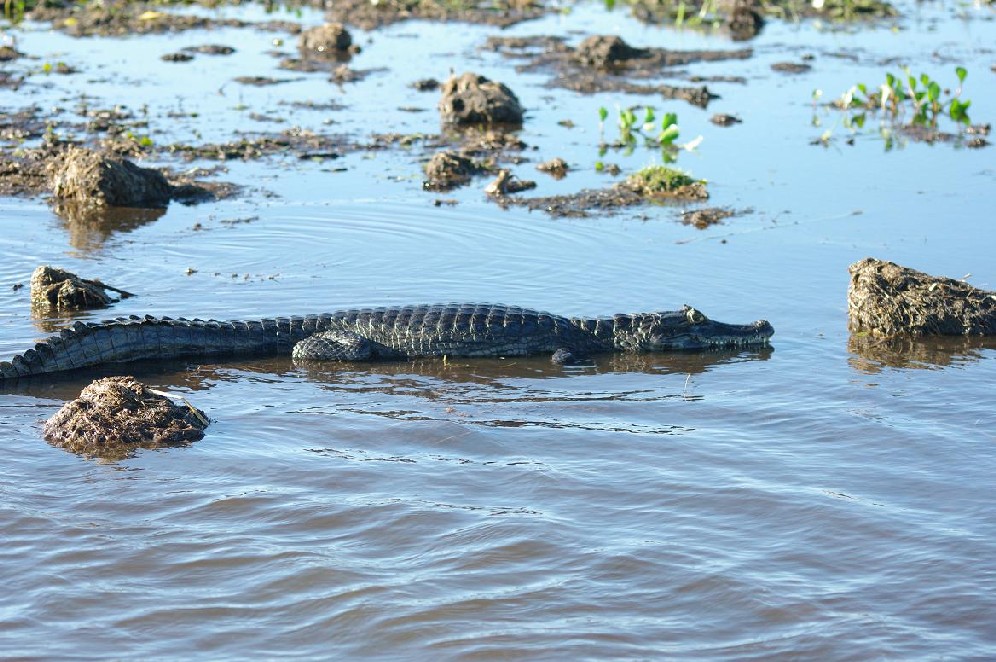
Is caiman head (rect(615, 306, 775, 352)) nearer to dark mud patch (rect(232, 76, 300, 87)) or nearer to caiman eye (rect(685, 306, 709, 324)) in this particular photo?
caiman eye (rect(685, 306, 709, 324))

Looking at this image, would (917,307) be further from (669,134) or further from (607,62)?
(607,62)

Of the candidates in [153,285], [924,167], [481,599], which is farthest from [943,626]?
[924,167]

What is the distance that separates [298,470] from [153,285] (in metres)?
3.63

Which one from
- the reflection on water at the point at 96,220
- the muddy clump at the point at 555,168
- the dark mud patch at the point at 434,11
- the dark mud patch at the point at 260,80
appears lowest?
the reflection on water at the point at 96,220

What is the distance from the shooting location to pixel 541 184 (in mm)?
12656

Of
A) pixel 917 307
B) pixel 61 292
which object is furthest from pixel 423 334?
pixel 917 307

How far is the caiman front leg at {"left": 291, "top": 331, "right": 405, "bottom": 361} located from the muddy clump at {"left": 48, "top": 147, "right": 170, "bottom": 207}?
4197 mm

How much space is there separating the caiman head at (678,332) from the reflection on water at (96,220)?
468 cm

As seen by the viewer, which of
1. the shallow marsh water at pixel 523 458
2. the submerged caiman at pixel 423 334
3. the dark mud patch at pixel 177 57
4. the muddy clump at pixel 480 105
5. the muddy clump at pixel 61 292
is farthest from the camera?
the dark mud patch at pixel 177 57

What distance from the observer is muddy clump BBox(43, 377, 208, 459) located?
6727 millimetres

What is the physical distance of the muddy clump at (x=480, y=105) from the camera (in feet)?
49.5

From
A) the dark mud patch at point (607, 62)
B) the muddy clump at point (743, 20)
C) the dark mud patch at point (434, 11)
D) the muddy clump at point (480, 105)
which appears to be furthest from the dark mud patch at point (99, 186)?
the muddy clump at point (743, 20)

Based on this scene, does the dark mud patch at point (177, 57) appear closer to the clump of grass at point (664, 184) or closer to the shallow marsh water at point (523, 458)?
the shallow marsh water at point (523, 458)

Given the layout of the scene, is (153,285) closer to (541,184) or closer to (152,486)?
(152,486)
